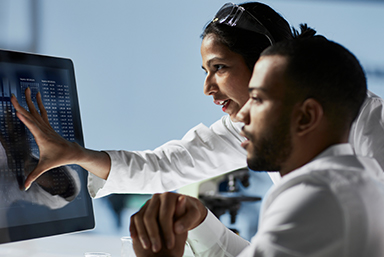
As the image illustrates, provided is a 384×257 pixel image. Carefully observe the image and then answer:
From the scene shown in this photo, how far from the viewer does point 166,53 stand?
352 cm

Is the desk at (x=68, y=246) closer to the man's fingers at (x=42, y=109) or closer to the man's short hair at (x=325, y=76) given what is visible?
the man's fingers at (x=42, y=109)

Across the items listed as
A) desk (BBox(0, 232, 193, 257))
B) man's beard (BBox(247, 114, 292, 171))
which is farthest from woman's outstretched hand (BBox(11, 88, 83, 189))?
→ desk (BBox(0, 232, 193, 257))

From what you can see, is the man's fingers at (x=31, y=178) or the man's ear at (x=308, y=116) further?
the man's fingers at (x=31, y=178)

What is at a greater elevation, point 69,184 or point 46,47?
point 46,47

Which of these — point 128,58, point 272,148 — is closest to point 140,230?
point 272,148

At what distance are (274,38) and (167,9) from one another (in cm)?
238

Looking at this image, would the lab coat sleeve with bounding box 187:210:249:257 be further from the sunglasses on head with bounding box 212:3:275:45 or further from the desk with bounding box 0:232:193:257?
the desk with bounding box 0:232:193:257

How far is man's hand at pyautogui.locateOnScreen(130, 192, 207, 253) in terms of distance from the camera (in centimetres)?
69

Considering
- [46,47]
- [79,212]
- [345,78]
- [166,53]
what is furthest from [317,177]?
[46,47]

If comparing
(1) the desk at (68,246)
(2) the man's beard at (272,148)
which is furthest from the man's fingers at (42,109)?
(1) the desk at (68,246)

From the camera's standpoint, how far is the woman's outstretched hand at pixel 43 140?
0.95 metres

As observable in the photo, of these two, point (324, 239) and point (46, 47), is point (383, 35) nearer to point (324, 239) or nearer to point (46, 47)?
point (46, 47)

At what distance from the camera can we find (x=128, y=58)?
357 centimetres

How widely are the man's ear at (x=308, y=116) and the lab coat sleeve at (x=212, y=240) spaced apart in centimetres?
34
